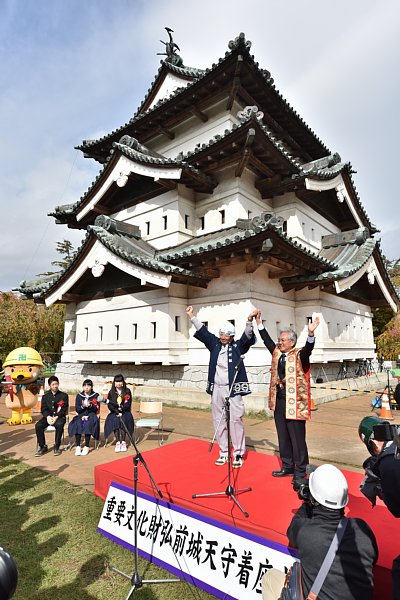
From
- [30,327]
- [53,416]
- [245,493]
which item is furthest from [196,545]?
[30,327]

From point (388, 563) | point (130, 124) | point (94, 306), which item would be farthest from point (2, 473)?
point (130, 124)

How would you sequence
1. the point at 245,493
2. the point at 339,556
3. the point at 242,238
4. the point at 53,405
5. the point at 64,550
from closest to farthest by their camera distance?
1. the point at 339,556
2. the point at 64,550
3. the point at 245,493
4. the point at 53,405
5. the point at 242,238

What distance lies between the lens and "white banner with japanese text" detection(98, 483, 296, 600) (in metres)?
2.63

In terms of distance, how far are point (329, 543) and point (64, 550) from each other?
2.69 metres

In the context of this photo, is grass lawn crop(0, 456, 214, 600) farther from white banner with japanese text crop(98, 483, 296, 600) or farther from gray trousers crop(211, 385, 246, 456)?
gray trousers crop(211, 385, 246, 456)

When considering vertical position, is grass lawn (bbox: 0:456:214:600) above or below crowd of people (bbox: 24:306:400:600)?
below

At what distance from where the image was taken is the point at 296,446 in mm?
3994

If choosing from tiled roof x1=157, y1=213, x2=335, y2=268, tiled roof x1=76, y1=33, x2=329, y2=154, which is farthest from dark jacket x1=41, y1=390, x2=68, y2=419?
tiled roof x1=76, y1=33, x2=329, y2=154

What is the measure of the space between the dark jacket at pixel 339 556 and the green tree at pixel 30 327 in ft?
73.0

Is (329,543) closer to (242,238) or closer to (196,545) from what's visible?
(196,545)

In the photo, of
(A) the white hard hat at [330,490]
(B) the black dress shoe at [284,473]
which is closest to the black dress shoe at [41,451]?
(B) the black dress shoe at [284,473]

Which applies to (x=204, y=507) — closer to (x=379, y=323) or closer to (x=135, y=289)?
(x=135, y=289)

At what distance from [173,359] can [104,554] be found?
7208 mm

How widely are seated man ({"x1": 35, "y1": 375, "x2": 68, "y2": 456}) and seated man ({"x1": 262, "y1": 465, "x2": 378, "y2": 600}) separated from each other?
5.40 meters
